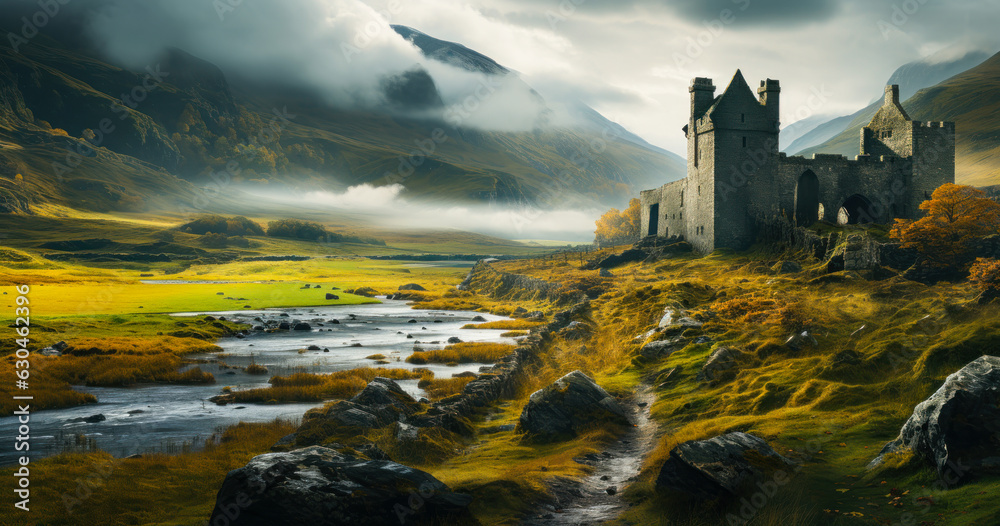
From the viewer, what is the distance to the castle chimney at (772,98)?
70062mm

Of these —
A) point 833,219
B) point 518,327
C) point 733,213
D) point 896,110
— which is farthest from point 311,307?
point 896,110

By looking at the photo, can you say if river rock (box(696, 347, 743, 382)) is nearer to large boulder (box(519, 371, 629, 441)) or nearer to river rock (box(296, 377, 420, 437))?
large boulder (box(519, 371, 629, 441))

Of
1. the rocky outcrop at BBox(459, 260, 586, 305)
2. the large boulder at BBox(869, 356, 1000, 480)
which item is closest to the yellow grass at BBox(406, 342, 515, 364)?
the rocky outcrop at BBox(459, 260, 586, 305)

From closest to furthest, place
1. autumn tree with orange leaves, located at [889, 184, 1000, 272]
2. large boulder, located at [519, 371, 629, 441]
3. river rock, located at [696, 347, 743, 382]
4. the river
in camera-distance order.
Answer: large boulder, located at [519, 371, 629, 441]
river rock, located at [696, 347, 743, 382]
the river
autumn tree with orange leaves, located at [889, 184, 1000, 272]

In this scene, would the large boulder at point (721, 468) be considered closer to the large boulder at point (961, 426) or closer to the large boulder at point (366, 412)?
the large boulder at point (961, 426)

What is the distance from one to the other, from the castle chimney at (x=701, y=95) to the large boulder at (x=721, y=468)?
6407 cm

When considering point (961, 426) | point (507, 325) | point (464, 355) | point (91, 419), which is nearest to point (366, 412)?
point (91, 419)

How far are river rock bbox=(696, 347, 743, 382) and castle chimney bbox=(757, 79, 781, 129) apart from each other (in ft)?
168

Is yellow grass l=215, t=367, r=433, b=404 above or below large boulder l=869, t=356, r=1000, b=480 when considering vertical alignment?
below

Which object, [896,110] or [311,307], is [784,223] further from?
[311,307]

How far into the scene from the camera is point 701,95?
7444 centimetres

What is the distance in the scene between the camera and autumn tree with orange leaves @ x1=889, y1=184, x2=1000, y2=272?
34.2 meters

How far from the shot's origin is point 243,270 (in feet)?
563

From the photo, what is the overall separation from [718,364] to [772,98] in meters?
53.7
